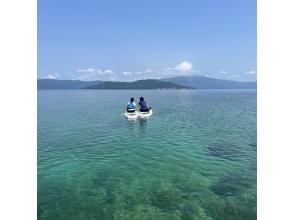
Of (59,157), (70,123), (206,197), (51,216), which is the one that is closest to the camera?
(51,216)

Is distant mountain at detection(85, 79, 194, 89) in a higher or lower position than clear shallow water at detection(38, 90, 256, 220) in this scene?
higher

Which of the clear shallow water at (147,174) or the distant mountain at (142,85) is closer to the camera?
the clear shallow water at (147,174)

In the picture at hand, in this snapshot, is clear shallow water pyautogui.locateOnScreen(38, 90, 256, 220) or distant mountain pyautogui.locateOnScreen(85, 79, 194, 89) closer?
clear shallow water pyautogui.locateOnScreen(38, 90, 256, 220)

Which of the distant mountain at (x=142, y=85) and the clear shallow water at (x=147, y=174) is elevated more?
the distant mountain at (x=142, y=85)

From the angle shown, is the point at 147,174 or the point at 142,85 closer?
the point at 147,174

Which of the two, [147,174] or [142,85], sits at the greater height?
[142,85]
